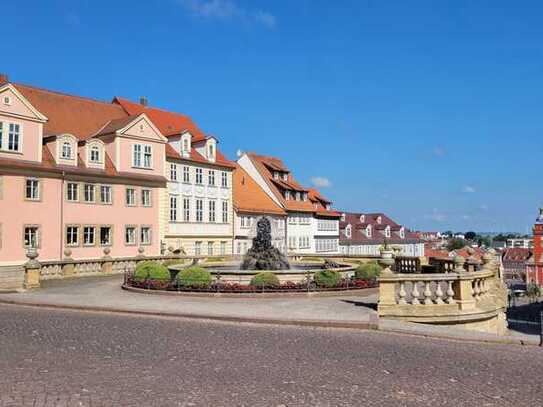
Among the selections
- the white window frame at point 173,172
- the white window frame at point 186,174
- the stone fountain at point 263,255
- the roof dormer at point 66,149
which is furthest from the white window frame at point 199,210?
the stone fountain at point 263,255

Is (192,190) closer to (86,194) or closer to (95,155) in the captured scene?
(95,155)

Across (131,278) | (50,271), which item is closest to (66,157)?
(50,271)

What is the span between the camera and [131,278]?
2238cm

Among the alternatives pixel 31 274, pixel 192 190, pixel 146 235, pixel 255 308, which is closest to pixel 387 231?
pixel 192 190

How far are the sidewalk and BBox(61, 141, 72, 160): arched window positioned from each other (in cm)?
1601

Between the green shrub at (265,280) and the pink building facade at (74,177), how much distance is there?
1423cm

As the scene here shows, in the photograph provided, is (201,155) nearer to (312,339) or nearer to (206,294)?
(206,294)

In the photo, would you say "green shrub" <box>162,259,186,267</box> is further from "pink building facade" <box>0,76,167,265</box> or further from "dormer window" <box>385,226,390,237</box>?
"dormer window" <box>385,226,390,237</box>

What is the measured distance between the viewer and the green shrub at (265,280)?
19.1 m

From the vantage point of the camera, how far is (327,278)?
1939 cm

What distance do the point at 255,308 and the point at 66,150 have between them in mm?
25237

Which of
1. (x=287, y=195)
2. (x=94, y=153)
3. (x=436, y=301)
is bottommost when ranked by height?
(x=436, y=301)

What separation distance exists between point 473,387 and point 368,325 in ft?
16.3

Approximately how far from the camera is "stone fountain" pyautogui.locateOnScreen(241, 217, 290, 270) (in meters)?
24.3
